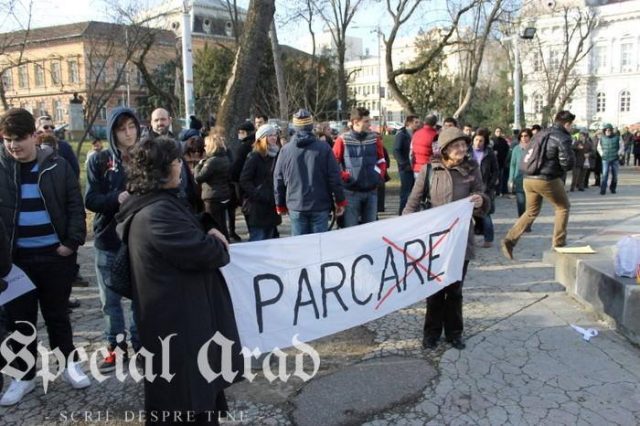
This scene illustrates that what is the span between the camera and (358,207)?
6949 millimetres

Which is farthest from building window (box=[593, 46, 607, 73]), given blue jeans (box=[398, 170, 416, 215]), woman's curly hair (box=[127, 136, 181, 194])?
woman's curly hair (box=[127, 136, 181, 194])

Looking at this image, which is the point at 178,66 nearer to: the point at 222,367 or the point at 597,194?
the point at 597,194

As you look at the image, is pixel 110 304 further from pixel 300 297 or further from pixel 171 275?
pixel 171 275

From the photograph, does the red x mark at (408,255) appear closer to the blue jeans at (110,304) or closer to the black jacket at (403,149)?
the blue jeans at (110,304)

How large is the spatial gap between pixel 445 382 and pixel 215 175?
3.83 metres

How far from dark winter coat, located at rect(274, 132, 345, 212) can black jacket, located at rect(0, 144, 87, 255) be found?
2217 mm

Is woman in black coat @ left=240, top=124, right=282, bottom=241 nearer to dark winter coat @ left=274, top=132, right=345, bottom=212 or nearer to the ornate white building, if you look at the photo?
dark winter coat @ left=274, top=132, right=345, bottom=212

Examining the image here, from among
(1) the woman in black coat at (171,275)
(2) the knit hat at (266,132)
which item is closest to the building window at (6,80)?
(2) the knit hat at (266,132)

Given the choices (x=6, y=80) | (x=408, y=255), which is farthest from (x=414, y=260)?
(x=6, y=80)

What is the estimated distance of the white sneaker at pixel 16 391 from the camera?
3828 millimetres

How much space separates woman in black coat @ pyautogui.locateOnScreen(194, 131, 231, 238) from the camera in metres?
6.63

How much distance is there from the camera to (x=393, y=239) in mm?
4477

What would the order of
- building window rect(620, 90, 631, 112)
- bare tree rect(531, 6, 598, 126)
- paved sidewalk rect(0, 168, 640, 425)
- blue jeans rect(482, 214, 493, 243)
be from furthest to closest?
building window rect(620, 90, 631, 112), bare tree rect(531, 6, 598, 126), blue jeans rect(482, 214, 493, 243), paved sidewalk rect(0, 168, 640, 425)

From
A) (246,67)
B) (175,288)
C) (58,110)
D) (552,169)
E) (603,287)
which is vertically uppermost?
(58,110)
